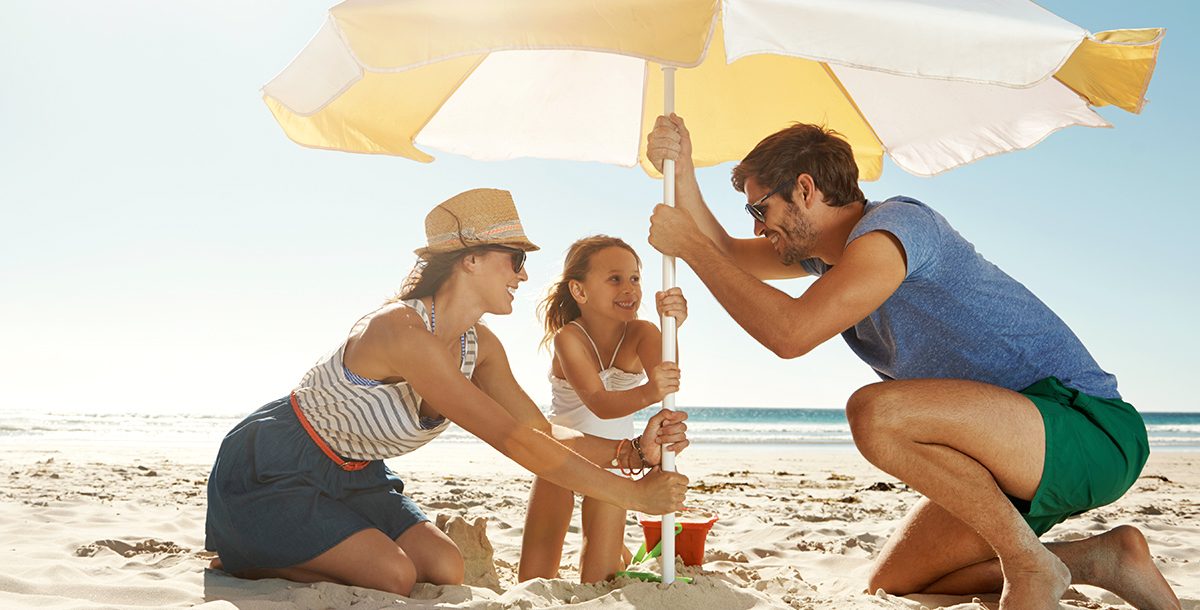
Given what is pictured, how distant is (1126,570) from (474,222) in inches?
104

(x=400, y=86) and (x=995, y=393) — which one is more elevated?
(x=400, y=86)

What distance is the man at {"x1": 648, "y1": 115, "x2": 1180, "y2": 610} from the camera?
283 cm

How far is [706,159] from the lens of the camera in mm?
4418

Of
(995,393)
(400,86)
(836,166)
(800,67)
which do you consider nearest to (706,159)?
(800,67)

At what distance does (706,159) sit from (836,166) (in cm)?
124

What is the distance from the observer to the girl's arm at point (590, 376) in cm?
359

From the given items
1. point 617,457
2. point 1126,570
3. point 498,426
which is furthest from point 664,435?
point 1126,570

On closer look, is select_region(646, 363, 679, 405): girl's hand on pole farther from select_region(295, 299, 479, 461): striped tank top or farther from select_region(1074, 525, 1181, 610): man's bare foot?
select_region(1074, 525, 1181, 610): man's bare foot

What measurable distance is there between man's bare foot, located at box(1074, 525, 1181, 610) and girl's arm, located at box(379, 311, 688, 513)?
1575 millimetres

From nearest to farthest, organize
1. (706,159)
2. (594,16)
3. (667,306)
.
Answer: (594,16) → (667,306) → (706,159)

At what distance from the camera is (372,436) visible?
321cm

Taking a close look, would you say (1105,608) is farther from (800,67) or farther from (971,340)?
(800,67)

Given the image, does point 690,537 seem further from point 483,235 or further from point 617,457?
point 483,235

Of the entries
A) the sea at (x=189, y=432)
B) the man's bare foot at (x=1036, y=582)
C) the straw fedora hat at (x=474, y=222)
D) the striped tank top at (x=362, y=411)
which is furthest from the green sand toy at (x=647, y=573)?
the sea at (x=189, y=432)
